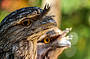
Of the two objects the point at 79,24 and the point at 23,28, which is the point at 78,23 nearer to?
the point at 79,24

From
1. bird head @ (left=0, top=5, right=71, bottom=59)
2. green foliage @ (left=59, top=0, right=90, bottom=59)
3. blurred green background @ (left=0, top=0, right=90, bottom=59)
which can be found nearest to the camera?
bird head @ (left=0, top=5, right=71, bottom=59)

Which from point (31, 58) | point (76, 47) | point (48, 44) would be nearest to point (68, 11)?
point (76, 47)

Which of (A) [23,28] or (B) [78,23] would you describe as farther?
(B) [78,23]

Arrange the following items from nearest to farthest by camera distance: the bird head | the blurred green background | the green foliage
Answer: the bird head < the blurred green background < the green foliage

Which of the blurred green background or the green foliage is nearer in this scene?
the blurred green background

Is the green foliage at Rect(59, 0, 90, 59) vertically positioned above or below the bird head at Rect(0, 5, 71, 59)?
below

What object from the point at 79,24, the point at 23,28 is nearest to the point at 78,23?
the point at 79,24

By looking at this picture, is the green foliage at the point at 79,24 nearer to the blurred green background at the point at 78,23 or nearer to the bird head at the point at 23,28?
the blurred green background at the point at 78,23

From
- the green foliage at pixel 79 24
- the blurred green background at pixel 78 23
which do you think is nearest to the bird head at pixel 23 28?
the blurred green background at pixel 78 23

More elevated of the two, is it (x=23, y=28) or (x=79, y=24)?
(x=23, y=28)

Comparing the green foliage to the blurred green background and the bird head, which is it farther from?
the bird head

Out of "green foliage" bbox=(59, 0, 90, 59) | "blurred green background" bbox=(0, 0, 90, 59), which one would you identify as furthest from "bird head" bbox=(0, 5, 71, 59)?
"green foliage" bbox=(59, 0, 90, 59)
